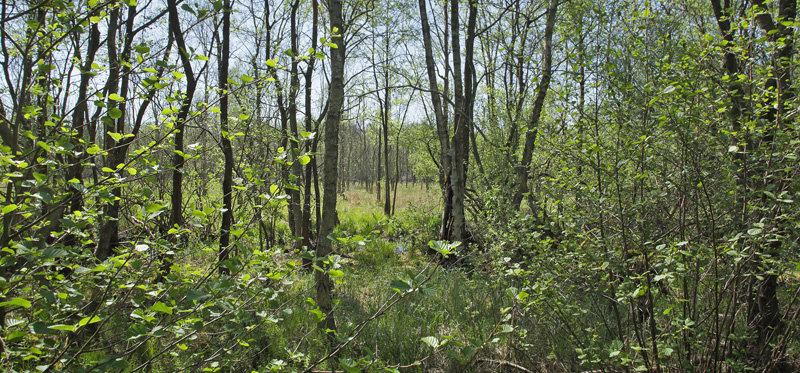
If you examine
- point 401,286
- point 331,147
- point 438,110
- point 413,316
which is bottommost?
point 413,316

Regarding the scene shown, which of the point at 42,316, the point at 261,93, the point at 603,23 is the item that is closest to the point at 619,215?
the point at 603,23

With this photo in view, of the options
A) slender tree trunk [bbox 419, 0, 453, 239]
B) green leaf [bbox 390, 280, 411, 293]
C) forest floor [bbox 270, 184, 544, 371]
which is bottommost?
forest floor [bbox 270, 184, 544, 371]

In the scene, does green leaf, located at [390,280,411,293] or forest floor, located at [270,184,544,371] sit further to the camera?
forest floor, located at [270,184,544,371]

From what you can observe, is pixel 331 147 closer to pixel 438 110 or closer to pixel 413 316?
pixel 413 316

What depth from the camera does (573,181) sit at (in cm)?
268

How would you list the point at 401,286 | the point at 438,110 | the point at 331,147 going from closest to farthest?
the point at 401,286 → the point at 331,147 → the point at 438,110

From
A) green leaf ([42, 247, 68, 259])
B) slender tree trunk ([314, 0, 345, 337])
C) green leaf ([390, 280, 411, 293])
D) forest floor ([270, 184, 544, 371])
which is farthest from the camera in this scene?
slender tree trunk ([314, 0, 345, 337])

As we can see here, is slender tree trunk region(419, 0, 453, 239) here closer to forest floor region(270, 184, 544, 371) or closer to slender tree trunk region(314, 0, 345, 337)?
forest floor region(270, 184, 544, 371)

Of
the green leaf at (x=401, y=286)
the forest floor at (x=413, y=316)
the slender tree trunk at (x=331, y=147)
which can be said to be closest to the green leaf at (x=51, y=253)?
the forest floor at (x=413, y=316)

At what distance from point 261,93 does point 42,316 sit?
501 cm

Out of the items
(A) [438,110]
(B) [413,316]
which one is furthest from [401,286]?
(A) [438,110]

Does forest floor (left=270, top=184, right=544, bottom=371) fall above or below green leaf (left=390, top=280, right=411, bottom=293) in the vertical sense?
below

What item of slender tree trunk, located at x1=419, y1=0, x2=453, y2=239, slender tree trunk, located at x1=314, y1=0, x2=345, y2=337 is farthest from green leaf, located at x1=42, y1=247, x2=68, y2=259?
slender tree trunk, located at x1=419, y1=0, x2=453, y2=239

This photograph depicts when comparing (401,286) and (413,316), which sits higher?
(401,286)
